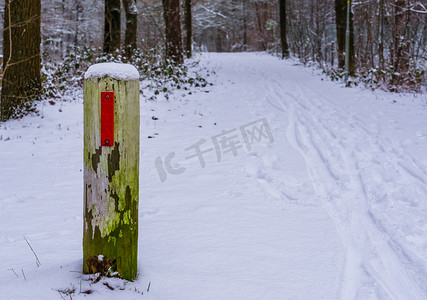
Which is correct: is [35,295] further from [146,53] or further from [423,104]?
[146,53]

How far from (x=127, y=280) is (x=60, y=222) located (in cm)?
149

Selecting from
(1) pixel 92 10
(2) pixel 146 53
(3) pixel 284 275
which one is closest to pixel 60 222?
(3) pixel 284 275

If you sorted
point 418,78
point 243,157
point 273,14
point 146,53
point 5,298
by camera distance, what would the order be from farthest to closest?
point 273,14, point 146,53, point 418,78, point 243,157, point 5,298

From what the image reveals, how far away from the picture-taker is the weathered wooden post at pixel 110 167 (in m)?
2.16

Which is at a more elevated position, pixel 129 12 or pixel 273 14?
pixel 273 14

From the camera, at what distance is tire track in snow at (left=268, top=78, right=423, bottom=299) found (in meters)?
2.58

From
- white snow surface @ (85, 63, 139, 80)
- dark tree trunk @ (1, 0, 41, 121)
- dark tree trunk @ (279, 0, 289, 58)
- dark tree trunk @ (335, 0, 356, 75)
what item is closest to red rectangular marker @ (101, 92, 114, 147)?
white snow surface @ (85, 63, 139, 80)

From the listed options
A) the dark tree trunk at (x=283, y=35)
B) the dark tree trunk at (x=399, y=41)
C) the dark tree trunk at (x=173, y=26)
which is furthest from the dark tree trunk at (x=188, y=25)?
the dark tree trunk at (x=399, y=41)

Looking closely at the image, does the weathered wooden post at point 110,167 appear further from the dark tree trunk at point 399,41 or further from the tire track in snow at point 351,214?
the dark tree trunk at point 399,41

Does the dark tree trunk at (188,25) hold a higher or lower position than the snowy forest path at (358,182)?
higher

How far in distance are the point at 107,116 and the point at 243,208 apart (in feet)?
7.08

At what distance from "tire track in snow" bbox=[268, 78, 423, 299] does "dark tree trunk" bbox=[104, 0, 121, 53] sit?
673cm

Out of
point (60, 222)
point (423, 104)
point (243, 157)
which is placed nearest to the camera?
point (60, 222)

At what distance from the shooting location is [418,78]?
1134cm
